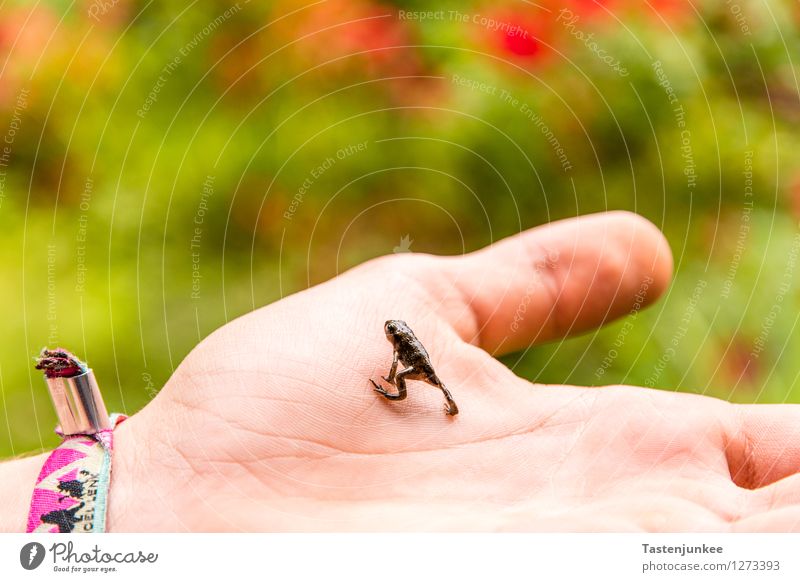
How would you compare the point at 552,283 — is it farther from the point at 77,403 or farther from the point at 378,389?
the point at 77,403

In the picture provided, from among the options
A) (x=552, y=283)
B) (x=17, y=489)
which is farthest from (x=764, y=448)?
(x=17, y=489)

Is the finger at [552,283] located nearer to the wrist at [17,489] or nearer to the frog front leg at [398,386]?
the frog front leg at [398,386]

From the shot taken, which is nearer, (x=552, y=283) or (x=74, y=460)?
(x=74, y=460)

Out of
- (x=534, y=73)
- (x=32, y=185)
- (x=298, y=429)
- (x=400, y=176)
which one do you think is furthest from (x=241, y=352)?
(x=534, y=73)

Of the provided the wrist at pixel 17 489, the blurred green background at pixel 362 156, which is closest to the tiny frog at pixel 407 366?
the blurred green background at pixel 362 156

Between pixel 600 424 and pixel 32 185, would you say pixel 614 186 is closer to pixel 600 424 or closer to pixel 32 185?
pixel 600 424

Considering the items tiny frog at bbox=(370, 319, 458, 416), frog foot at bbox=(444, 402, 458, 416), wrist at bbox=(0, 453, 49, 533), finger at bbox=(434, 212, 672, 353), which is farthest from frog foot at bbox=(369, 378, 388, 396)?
wrist at bbox=(0, 453, 49, 533)
